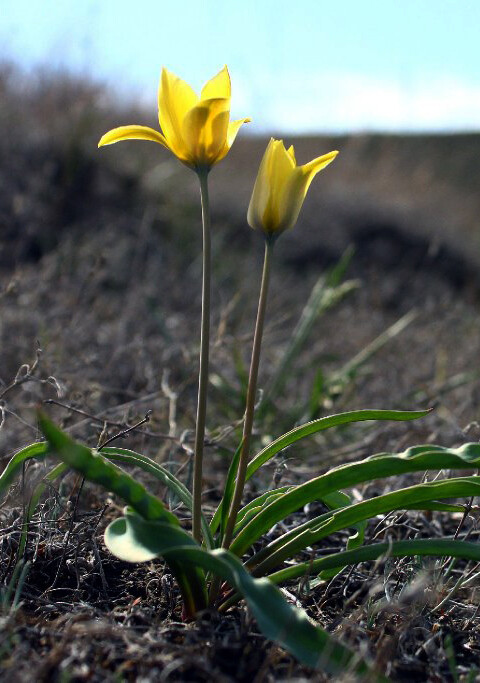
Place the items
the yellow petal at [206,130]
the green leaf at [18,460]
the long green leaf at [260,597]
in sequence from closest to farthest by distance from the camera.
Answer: the long green leaf at [260,597]
the yellow petal at [206,130]
the green leaf at [18,460]

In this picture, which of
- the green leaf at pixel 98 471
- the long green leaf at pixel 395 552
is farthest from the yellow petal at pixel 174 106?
the long green leaf at pixel 395 552

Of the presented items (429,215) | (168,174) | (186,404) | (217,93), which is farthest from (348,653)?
(429,215)

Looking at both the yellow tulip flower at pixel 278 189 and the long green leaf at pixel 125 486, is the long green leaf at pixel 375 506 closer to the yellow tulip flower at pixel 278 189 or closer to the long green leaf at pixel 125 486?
the long green leaf at pixel 125 486

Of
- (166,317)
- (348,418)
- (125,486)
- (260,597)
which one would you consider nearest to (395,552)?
(348,418)

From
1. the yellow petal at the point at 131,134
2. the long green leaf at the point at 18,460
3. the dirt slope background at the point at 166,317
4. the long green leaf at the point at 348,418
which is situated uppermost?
the yellow petal at the point at 131,134

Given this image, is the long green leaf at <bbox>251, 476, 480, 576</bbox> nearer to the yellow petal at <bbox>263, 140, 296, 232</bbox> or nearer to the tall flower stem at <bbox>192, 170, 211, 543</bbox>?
the tall flower stem at <bbox>192, 170, 211, 543</bbox>

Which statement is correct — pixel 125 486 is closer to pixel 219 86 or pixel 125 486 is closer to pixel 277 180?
pixel 277 180

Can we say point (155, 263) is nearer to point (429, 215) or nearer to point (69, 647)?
point (69, 647)
